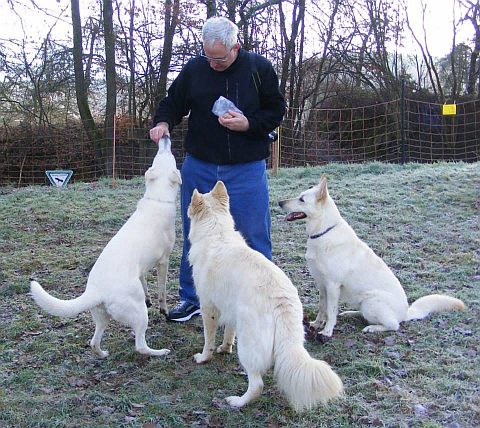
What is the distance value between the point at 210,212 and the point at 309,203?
97 cm

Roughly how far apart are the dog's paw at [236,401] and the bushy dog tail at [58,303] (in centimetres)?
99

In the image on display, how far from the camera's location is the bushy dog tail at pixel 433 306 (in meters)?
4.07

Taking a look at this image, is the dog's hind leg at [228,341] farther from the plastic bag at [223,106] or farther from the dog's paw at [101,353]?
the plastic bag at [223,106]

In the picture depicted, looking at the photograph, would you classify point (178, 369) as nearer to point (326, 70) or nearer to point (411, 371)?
point (411, 371)

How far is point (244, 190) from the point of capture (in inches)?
154

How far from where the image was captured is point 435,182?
9234mm

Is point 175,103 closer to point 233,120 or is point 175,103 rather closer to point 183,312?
point 233,120

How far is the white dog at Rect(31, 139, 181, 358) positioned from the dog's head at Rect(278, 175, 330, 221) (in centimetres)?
86

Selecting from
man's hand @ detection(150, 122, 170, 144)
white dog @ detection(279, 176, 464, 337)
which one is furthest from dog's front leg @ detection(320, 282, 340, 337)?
man's hand @ detection(150, 122, 170, 144)

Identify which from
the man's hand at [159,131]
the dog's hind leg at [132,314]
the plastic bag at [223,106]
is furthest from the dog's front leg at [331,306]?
the man's hand at [159,131]

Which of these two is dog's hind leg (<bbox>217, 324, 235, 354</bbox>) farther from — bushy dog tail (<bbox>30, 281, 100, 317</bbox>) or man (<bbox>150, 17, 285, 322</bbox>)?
bushy dog tail (<bbox>30, 281, 100, 317</bbox>)

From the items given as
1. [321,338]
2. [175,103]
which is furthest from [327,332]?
[175,103]

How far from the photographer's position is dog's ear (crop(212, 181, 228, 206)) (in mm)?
3451

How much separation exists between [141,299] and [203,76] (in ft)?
5.14
